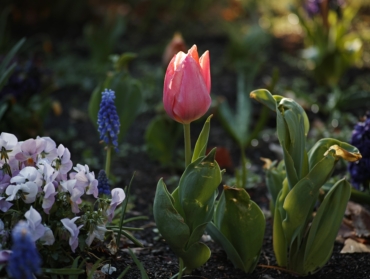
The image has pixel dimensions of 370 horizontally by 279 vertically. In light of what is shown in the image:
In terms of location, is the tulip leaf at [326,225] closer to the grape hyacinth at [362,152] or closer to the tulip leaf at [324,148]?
the tulip leaf at [324,148]

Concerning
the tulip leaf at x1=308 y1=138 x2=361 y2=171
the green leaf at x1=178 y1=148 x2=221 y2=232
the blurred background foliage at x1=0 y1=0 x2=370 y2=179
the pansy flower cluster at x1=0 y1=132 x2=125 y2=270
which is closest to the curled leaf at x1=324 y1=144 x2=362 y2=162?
the tulip leaf at x1=308 y1=138 x2=361 y2=171

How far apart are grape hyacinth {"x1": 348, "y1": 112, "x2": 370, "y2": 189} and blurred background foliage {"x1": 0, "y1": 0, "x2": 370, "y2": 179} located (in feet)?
1.38

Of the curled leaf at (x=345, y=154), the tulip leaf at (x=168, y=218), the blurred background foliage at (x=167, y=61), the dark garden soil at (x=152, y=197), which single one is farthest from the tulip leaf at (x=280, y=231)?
the blurred background foliage at (x=167, y=61)

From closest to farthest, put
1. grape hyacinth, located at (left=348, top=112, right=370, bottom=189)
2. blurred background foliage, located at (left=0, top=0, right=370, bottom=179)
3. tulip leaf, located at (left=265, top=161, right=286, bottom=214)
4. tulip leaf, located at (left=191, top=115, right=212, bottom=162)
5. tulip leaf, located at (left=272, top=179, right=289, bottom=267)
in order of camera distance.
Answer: tulip leaf, located at (left=191, top=115, right=212, bottom=162) → tulip leaf, located at (left=272, top=179, right=289, bottom=267) → tulip leaf, located at (left=265, top=161, right=286, bottom=214) → grape hyacinth, located at (left=348, top=112, right=370, bottom=189) → blurred background foliage, located at (left=0, top=0, right=370, bottom=179)

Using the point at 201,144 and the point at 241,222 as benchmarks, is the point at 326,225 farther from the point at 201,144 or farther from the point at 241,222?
the point at 201,144

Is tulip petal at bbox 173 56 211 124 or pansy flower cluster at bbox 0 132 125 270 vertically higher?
tulip petal at bbox 173 56 211 124

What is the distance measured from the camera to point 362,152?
77.3 inches

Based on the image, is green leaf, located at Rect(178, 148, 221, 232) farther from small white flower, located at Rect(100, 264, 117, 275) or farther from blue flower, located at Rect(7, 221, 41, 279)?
blue flower, located at Rect(7, 221, 41, 279)

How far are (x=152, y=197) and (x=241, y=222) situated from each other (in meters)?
0.88

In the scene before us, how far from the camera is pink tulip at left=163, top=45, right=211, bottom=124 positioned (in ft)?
4.84

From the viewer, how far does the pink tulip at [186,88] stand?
1476 millimetres

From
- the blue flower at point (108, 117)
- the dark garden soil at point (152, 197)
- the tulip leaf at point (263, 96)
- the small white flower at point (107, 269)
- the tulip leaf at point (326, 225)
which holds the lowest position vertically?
the dark garden soil at point (152, 197)

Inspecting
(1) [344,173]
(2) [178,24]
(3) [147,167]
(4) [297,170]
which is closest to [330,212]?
(4) [297,170]

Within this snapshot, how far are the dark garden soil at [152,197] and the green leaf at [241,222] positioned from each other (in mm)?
107
